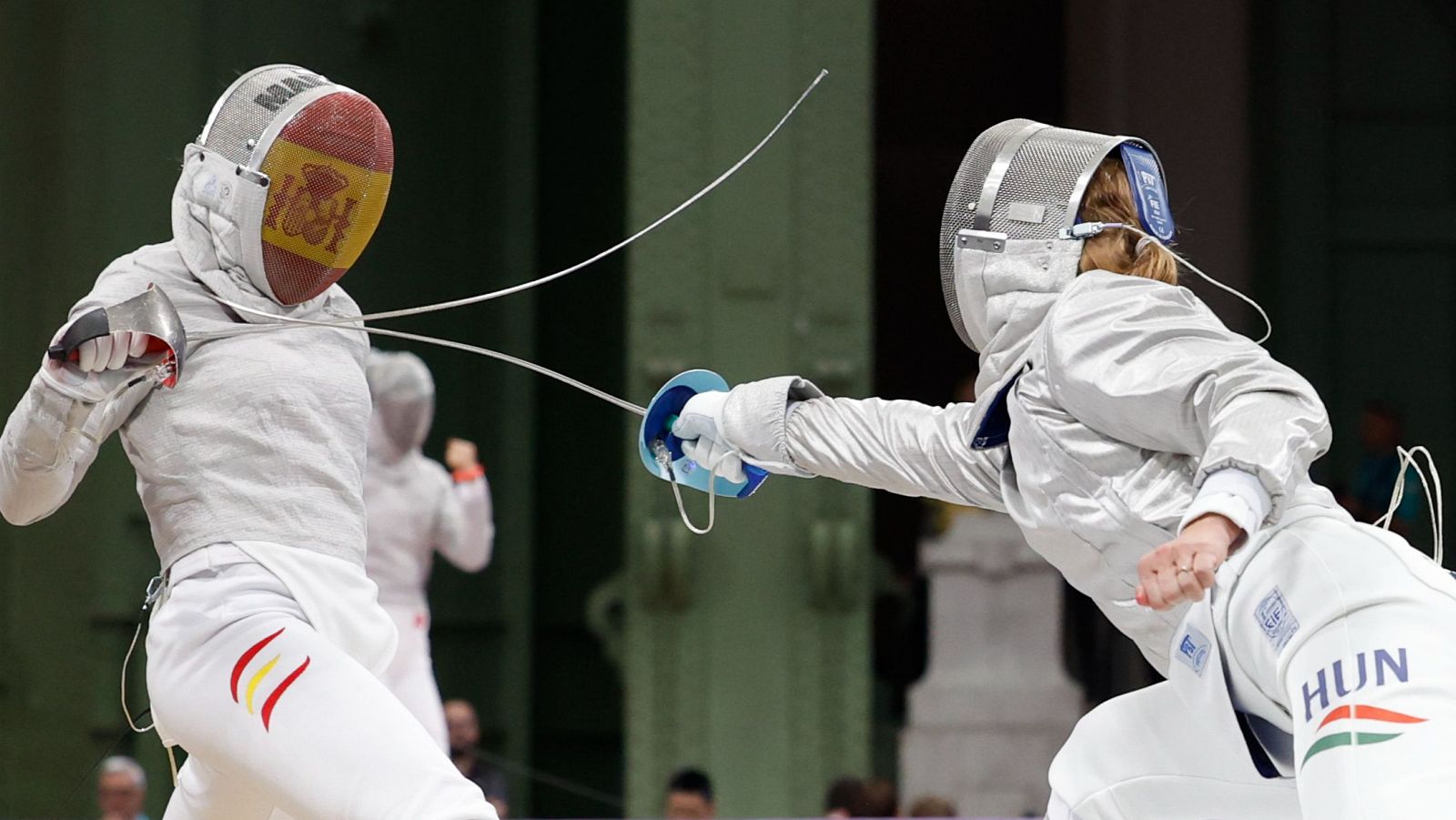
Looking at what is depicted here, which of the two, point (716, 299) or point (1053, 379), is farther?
point (716, 299)

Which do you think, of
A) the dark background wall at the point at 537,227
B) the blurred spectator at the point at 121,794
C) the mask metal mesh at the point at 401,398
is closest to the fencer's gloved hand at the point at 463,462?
the mask metal mesh at the point at 401,398

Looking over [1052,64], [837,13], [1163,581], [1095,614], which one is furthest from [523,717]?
[1163,581]

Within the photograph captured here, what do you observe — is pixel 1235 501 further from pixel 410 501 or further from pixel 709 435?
pixel 410 501

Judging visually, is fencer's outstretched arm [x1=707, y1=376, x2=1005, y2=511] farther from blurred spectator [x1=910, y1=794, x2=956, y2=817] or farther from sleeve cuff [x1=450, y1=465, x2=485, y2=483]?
blurred spectator [x1=910, y1=794, x2=956, y2=817]

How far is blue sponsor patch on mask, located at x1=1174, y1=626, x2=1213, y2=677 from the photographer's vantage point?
6.64 feet

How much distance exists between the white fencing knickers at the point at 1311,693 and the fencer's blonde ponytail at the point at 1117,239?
13.7 inches

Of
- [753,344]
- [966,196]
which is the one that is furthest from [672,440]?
[753,344]

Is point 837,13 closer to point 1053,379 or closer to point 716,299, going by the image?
point 716,299

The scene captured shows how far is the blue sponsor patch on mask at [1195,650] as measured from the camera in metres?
2.02

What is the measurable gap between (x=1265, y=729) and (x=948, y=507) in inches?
141

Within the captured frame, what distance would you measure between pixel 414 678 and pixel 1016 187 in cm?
261

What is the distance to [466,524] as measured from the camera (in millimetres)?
4730

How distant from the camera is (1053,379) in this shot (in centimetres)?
205

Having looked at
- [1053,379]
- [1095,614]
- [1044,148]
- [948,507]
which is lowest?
[1095,614]
